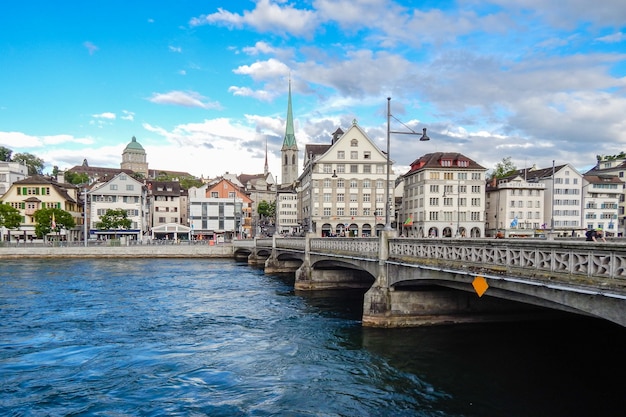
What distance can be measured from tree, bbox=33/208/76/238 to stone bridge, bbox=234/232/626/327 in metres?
59.0

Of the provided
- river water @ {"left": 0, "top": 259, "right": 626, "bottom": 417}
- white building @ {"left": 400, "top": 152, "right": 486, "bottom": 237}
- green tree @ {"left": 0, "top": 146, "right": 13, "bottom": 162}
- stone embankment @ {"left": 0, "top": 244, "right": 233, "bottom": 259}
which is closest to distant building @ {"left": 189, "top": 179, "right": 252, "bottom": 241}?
stone embankment @ {"left": 0, "top": 244, "right": 233, "bottom": 259}

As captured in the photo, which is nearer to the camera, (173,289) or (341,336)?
(341,336)

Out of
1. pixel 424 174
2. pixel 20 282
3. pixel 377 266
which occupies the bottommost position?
pixel 20 282

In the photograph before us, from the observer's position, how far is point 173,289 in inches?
1496

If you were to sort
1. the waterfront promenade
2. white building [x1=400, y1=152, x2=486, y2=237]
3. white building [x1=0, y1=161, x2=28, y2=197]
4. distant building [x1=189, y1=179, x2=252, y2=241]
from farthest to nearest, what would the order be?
distant building [x1=189, y1=179, x2=252, y2=241] → white building [x1=0, y1=161, x2=28, y2=197] → white building [x1=400, y1=152, x2=486, y2=237] → the waterfront promenade

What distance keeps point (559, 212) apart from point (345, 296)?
66993 millimetres

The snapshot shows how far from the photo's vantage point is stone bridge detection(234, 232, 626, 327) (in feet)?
36.0

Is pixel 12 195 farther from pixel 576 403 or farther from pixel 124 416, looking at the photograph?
pixel 576 403

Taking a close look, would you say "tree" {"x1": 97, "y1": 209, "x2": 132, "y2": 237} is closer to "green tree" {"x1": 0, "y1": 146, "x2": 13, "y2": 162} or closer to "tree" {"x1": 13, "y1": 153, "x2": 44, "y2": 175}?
"green tree" {"x1": 0, "y1": 146, "x2": 13, "y2": 162}

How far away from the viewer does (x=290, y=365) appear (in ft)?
57.6

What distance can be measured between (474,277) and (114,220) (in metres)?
81.6

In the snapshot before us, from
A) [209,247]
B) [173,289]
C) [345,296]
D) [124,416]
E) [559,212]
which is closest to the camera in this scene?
[124,416]

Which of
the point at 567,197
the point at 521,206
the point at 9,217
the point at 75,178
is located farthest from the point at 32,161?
the point at 567,197

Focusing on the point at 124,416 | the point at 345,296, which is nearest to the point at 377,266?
the point at 345,296
